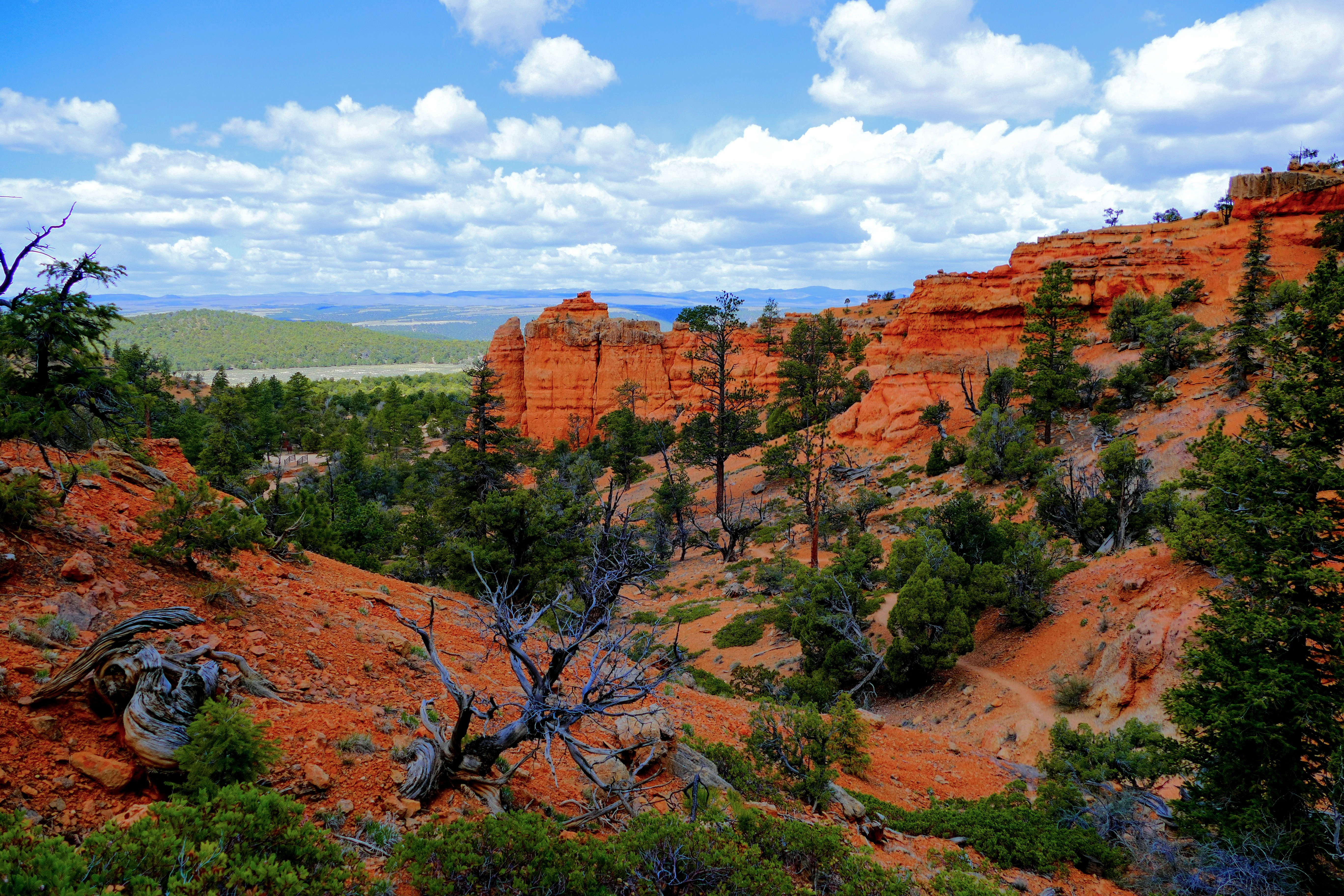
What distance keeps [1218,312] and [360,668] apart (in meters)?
48.6

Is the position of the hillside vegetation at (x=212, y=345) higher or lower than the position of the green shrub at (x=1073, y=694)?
higher

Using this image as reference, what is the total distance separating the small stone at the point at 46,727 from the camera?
16.9ft

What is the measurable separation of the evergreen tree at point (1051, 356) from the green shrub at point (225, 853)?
35.1 metres

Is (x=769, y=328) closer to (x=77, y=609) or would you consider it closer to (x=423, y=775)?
(x=77, y=609)

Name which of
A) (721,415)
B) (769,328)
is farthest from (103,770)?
(769,328)

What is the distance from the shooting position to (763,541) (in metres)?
30.9

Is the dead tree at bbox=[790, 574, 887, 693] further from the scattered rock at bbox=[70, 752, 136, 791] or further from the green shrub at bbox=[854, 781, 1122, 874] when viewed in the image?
the scattered rock at bbox=[70, 752, 136, 791]

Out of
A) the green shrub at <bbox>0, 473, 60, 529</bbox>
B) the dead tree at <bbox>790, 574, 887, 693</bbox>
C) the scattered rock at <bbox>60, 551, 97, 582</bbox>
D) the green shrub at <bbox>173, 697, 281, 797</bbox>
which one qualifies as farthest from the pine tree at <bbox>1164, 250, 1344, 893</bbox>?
the green shrub at <bbox>0, 473, 60, 529</bbox>

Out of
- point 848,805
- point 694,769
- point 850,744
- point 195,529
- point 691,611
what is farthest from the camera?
point 691,611

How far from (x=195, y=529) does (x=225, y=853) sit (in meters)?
6.53

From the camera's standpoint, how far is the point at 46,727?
5.18 m

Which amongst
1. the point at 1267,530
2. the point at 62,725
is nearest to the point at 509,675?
the point at 62,725

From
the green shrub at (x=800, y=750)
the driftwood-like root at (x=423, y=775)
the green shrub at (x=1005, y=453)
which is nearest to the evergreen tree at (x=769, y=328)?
the green shrub at (x=1005, y=453)

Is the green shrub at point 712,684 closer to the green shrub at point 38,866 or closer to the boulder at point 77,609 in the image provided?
the boulder at point 77,609
